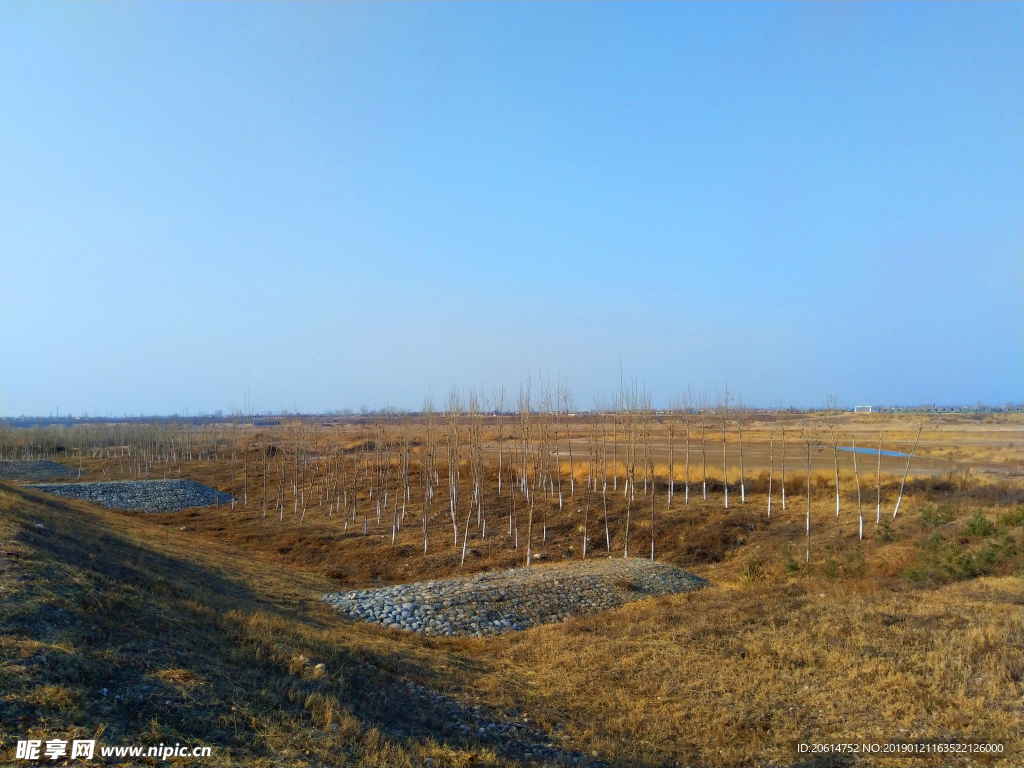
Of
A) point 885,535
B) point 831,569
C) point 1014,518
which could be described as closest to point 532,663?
point 831,569

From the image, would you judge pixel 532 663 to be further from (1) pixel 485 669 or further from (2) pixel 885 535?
(2) pixel 885 535

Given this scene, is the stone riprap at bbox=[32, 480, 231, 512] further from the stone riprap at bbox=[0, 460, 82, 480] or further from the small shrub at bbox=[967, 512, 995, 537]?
the small shrub at bbox=[967, 512, 995, 537]

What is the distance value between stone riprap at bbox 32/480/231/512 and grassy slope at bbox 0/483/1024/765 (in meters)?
27.1

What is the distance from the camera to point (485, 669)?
1101 centimetres

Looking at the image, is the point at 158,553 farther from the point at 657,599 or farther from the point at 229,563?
the point at 657,599

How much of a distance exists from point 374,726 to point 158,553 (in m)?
12.6

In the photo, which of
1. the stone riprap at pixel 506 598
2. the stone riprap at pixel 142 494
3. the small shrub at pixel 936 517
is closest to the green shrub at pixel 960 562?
the small shrub at pixel 936 517

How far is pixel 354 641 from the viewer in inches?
437

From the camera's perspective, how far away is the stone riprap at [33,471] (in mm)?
48438

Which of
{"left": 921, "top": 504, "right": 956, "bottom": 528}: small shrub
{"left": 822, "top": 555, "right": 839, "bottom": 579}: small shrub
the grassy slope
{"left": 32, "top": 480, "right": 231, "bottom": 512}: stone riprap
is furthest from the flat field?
{"left": 32, "top": 480, "right": 231, "bottom": 512}: stone riprap

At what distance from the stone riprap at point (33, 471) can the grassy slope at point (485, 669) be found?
146 ft

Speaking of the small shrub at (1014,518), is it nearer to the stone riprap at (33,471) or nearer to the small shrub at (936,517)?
the small shrub at (936,517)

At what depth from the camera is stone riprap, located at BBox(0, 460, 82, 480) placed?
159 feet

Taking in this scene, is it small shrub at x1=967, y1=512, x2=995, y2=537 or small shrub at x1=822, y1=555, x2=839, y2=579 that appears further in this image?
small shrub at x1=967, y1=512, x2=995, y2=537
